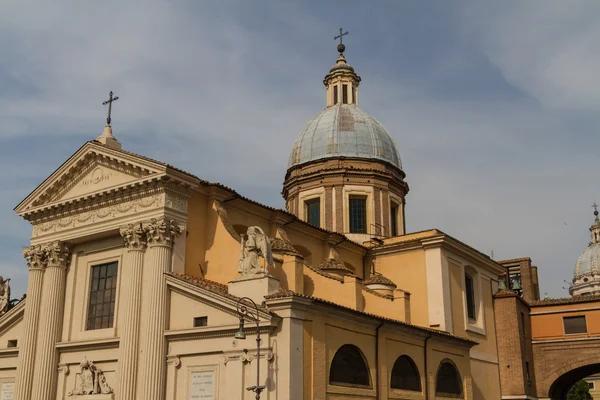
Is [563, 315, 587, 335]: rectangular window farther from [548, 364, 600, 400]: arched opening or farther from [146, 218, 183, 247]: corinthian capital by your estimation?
[146, 218, 183, 247]: corinthian capital

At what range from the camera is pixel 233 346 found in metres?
18.9

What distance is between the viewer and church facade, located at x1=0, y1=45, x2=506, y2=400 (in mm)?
18953

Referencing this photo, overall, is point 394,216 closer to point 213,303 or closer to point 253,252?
point 253,252

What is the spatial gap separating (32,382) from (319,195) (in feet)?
53.4

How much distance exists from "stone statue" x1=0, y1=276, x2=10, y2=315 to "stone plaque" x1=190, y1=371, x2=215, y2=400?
43.1 ft

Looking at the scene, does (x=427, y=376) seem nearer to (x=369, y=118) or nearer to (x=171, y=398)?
(x=171, y=398)

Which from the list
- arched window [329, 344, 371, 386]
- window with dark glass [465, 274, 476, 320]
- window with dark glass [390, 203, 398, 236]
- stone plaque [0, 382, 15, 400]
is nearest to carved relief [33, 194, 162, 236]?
stone plaque [0, 382, 15, 400]

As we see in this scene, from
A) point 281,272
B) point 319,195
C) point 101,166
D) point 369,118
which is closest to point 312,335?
point 281,272

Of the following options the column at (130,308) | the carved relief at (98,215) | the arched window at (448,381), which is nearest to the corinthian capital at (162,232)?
the column at (130,308)

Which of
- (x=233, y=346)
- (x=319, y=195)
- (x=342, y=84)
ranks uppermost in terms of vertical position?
Answer: (x=342, y=84)

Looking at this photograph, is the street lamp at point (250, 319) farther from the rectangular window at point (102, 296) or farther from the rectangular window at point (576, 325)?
the rectangular window at point (576, 325)

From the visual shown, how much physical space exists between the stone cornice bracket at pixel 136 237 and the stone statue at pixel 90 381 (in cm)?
390

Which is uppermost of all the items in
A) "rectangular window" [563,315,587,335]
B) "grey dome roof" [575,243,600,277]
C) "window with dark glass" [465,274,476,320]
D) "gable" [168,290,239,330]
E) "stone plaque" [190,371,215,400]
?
"grey dome roof" [575,243,600,277]

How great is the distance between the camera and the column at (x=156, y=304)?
2011 centimetres
